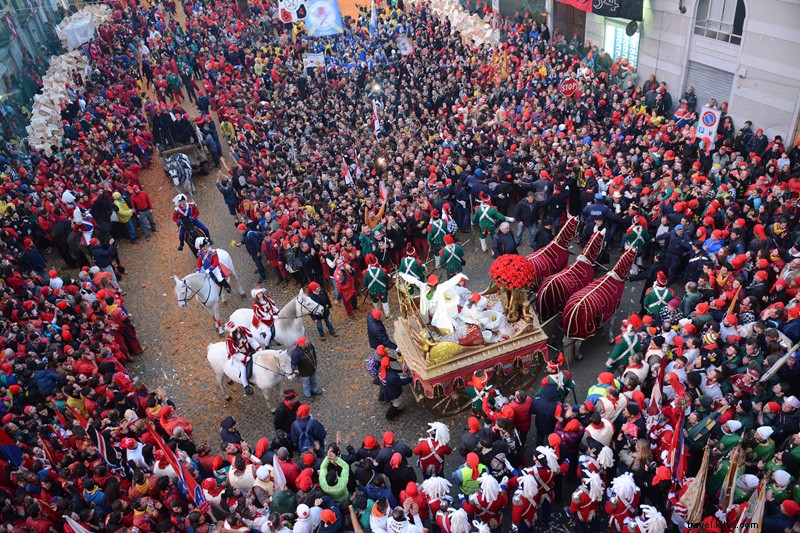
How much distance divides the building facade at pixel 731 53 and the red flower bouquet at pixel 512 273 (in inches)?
349

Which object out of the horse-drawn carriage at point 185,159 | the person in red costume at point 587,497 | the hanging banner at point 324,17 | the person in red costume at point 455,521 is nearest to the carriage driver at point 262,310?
the person in red costume at point 455,521

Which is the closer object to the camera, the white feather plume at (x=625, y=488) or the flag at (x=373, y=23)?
the white feather plume at (x=625, y=488)

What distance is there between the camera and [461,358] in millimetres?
9578

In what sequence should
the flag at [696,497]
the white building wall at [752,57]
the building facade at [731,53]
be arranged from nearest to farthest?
the flag at [696,497] < the white building wall at [752,57] < the building facade at [731,53]

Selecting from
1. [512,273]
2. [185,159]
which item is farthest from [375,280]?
[185,159]

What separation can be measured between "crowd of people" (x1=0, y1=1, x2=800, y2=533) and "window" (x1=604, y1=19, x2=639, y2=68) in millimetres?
437

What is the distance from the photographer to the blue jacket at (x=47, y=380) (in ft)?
34.1

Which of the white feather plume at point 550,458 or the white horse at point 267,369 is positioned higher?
the white feather plume at point 550,458

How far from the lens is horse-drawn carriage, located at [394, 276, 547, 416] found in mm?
9484

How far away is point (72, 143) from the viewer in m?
19.3

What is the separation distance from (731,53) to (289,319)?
13.1 m

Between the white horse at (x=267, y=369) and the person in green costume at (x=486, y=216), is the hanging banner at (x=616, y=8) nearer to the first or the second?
the person in green costume at (x=486, y=216)

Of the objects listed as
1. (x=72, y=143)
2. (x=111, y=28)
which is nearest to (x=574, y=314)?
(x=72, y=143)

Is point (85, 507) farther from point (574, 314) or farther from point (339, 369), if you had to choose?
point (574, 314)
